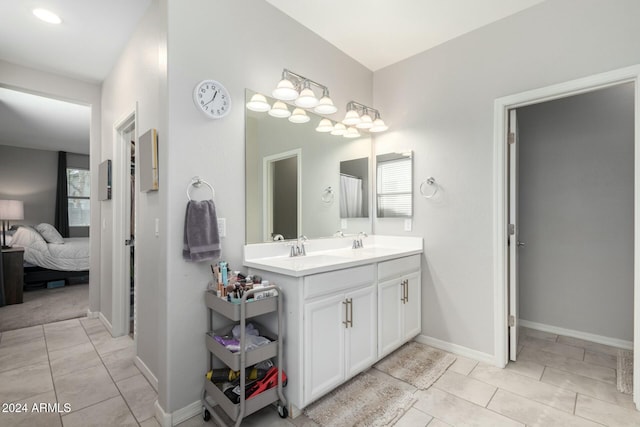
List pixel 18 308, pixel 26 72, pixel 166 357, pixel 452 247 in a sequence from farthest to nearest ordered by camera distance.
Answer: pixel 18 308
pixel 26 72
pixel 452 247
pixel 166 357

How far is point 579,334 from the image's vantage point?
298cm

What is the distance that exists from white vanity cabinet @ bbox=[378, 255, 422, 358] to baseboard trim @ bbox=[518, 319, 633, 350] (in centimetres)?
135

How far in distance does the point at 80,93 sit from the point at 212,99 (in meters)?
2.56

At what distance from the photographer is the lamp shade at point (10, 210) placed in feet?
16.8

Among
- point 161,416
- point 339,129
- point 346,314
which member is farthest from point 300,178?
point 161,416

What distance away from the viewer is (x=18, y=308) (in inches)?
160

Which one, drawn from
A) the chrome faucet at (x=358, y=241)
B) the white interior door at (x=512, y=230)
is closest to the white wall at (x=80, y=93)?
the chrome faucet at (x=358, y=241)

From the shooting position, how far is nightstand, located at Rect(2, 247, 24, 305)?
13.8ft

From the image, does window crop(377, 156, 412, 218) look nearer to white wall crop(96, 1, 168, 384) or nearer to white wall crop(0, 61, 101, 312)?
white wall crop(96, 1, 168, 384)

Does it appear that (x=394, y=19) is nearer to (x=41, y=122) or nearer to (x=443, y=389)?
(x=443, y=389)

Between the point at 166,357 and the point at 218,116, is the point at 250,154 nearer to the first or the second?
the point at 218,116

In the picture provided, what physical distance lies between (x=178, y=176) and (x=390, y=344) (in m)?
1.96

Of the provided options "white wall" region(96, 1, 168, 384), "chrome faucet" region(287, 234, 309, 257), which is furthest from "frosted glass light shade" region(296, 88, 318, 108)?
"chrome faucet" region(287, 234, 309, 257)

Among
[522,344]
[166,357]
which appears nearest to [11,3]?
[166,357]
